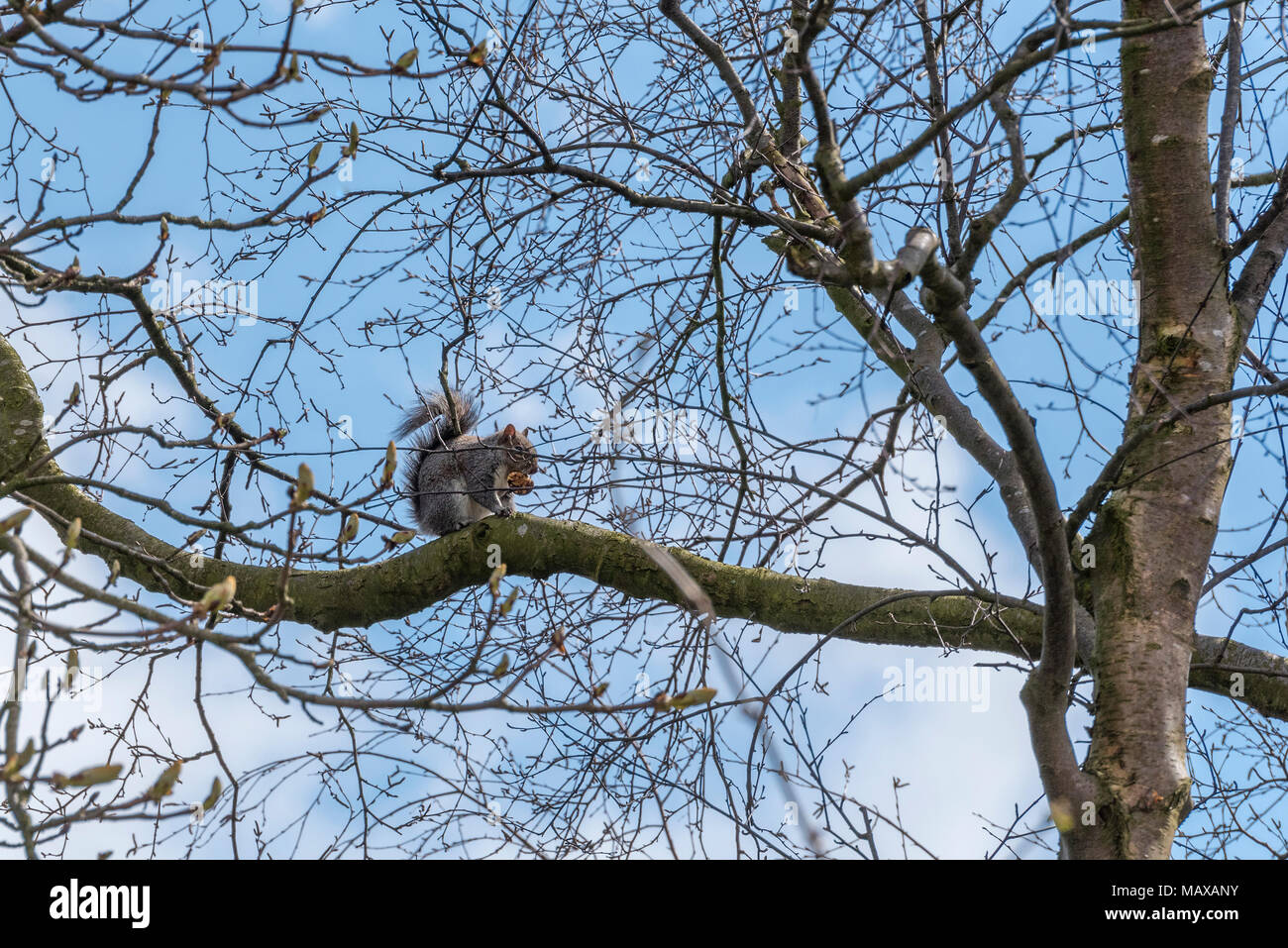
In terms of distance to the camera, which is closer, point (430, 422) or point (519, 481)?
point (519, 481)

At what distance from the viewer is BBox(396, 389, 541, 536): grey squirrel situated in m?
4.97

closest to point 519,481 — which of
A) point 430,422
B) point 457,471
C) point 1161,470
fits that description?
point 457,471

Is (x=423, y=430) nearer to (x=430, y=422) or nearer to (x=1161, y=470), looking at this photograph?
(x=430, y=422)

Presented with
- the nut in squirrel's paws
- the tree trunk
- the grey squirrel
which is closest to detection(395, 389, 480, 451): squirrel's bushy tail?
the grey squirrel

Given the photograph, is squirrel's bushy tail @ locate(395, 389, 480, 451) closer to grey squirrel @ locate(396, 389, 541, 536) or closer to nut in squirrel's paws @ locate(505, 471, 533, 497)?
grey squirrel @ locate(396, 389, 541, 536)

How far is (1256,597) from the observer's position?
12.5 ft

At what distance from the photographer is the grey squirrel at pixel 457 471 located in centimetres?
497

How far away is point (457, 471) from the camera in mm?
5000

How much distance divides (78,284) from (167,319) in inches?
29.0

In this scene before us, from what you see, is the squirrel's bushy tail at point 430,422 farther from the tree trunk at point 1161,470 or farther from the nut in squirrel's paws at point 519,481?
the tree trunk at point 1161,470

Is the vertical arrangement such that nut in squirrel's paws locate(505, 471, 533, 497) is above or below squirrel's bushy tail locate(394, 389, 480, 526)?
below

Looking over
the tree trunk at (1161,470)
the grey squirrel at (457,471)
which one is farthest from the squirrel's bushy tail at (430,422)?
the tree trunk at (1161,470)

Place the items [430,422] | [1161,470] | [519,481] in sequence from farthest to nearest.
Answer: [430,422]
[519,481]
[1161,470]
